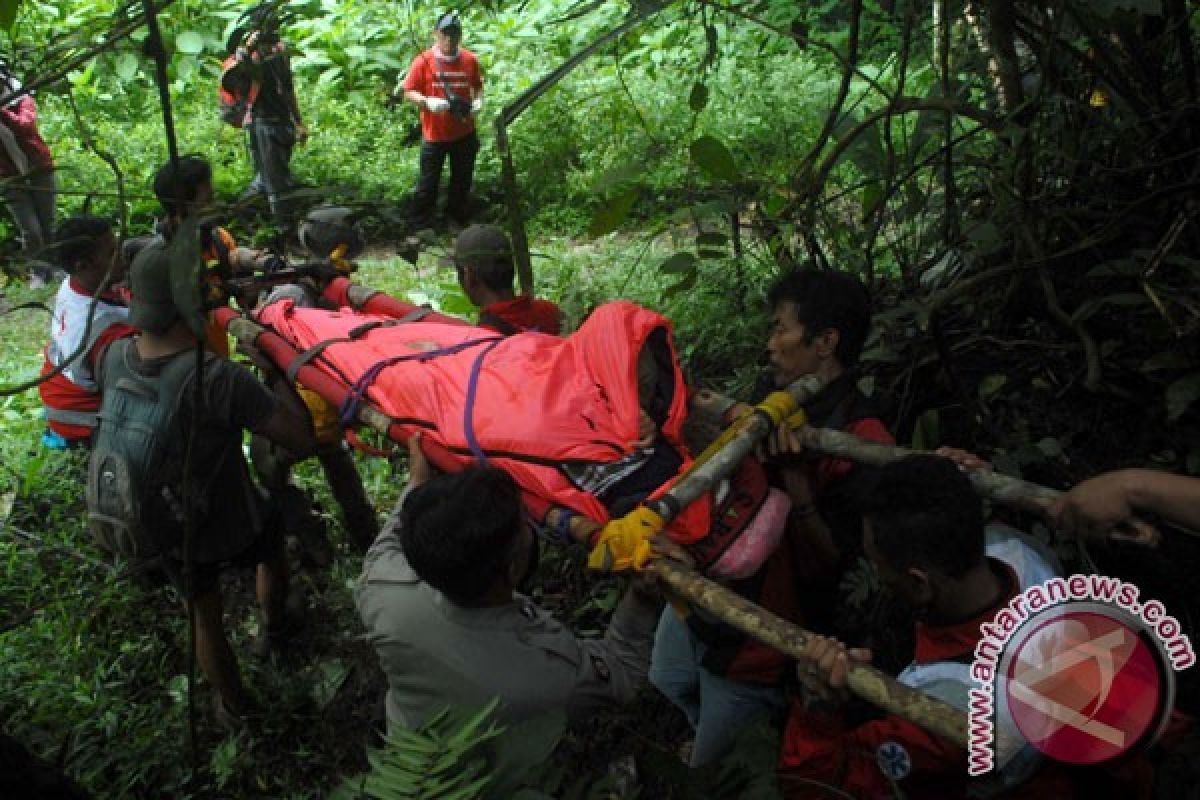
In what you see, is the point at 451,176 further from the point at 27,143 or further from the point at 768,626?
the point at 768,626

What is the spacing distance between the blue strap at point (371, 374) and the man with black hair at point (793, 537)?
3.22 ft

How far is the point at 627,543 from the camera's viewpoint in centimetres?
202

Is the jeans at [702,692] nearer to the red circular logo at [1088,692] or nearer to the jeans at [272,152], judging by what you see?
the red circular logo at [1088,692]

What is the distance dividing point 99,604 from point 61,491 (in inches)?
51.1

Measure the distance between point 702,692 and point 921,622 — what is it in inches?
33.2

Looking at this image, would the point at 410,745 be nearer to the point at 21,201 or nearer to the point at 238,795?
the point at 238,795

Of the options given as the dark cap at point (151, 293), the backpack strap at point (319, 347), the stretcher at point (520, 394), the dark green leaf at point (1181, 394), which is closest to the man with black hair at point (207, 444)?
the dark cap at point (151, 293)

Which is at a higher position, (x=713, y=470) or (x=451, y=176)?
(x=451, y=176)

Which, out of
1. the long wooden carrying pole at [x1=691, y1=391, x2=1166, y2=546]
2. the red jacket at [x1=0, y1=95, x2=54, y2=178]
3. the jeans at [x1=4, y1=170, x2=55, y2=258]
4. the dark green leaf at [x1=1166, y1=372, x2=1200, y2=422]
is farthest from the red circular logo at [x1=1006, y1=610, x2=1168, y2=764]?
the jeans at [x1=4, y1=170, x2=55, y2=258]

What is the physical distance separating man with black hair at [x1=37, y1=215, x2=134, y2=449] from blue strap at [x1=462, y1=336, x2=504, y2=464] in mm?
1645

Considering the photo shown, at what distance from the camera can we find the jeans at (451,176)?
28.0 ft

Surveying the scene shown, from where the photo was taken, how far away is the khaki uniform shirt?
208 cm

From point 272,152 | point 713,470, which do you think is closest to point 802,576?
point 713,470

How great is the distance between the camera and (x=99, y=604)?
3746 millimetres
